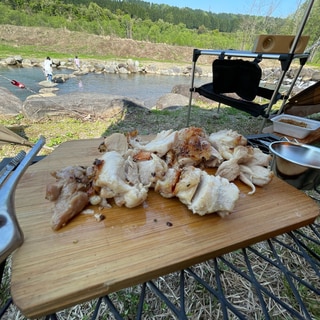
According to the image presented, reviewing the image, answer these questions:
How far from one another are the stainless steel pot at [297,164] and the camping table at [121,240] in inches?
3.7

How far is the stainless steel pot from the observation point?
1051mm

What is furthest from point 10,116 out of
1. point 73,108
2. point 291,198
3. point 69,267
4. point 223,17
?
point 223,17

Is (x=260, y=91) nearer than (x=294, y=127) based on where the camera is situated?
No

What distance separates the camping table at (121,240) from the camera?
612mm

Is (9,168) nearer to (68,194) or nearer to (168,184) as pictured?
(68,194)

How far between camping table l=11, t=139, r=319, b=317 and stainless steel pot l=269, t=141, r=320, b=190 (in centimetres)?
9

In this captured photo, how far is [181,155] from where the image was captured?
1.13 meters

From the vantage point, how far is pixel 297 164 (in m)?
1.05

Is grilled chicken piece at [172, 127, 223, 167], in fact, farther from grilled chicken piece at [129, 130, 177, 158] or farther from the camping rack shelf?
the camping rack shelf

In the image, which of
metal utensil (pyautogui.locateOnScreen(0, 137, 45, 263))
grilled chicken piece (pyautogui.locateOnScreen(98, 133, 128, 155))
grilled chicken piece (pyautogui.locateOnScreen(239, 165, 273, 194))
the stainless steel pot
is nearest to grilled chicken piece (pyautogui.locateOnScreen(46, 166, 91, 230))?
metal utensil (pyautogui.locateOnScreen(0, 137, 45, 263))

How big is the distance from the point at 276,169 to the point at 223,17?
60.1 meters

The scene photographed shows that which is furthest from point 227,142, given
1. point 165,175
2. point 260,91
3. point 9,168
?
point 260,91

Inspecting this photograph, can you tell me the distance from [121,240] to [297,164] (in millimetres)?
928

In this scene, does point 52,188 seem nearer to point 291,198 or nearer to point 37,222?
point 37,222
